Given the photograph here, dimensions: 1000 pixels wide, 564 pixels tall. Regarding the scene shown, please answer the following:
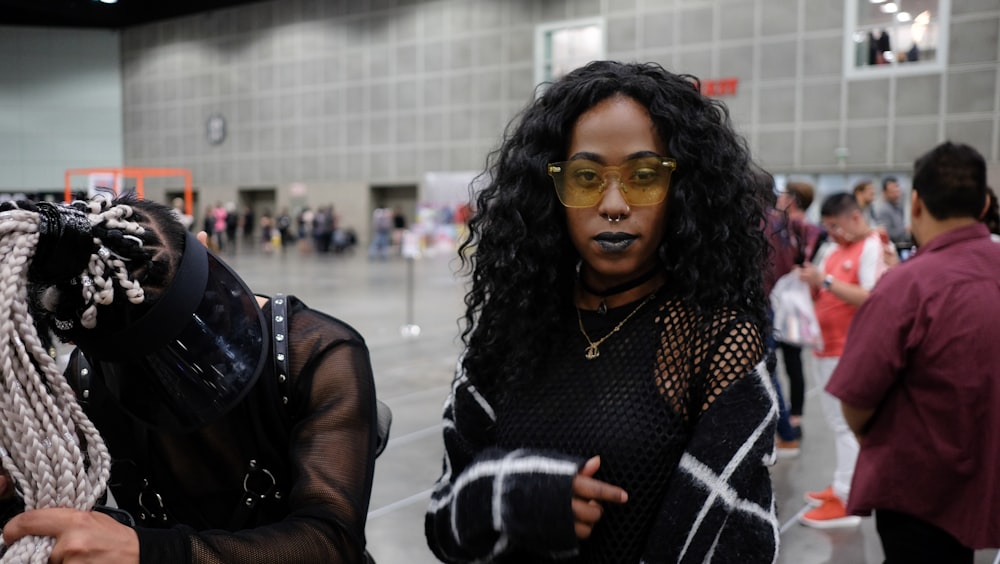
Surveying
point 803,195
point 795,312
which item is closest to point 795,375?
point 795,312

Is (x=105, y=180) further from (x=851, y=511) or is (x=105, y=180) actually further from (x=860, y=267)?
(x=851, y=511)

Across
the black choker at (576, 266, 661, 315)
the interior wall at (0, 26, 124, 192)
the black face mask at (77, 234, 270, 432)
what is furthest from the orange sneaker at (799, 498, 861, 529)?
the interior wall at (0, 26, 124, 192)

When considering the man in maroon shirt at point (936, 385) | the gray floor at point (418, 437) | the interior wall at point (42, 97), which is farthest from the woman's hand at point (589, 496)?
the interior wall at point (42, 97)

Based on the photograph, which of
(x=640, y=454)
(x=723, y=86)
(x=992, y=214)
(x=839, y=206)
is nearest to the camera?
(x=640, y=454)

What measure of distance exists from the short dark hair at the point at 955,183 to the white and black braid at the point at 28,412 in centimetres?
221

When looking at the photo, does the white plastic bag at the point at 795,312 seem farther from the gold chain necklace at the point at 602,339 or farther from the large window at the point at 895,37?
the large window at the point at 895,37

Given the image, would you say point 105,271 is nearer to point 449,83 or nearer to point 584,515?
point 584,515

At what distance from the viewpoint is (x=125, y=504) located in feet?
4.55

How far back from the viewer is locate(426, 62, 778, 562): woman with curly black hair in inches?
43.9

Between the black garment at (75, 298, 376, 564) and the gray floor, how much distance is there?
21.2 inches

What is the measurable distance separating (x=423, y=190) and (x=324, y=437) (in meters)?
25.5

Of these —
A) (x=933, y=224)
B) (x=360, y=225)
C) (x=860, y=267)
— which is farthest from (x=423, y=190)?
(x=933, y=224)

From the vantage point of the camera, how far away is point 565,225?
1422 mm

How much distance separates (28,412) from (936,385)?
2.06 metres
